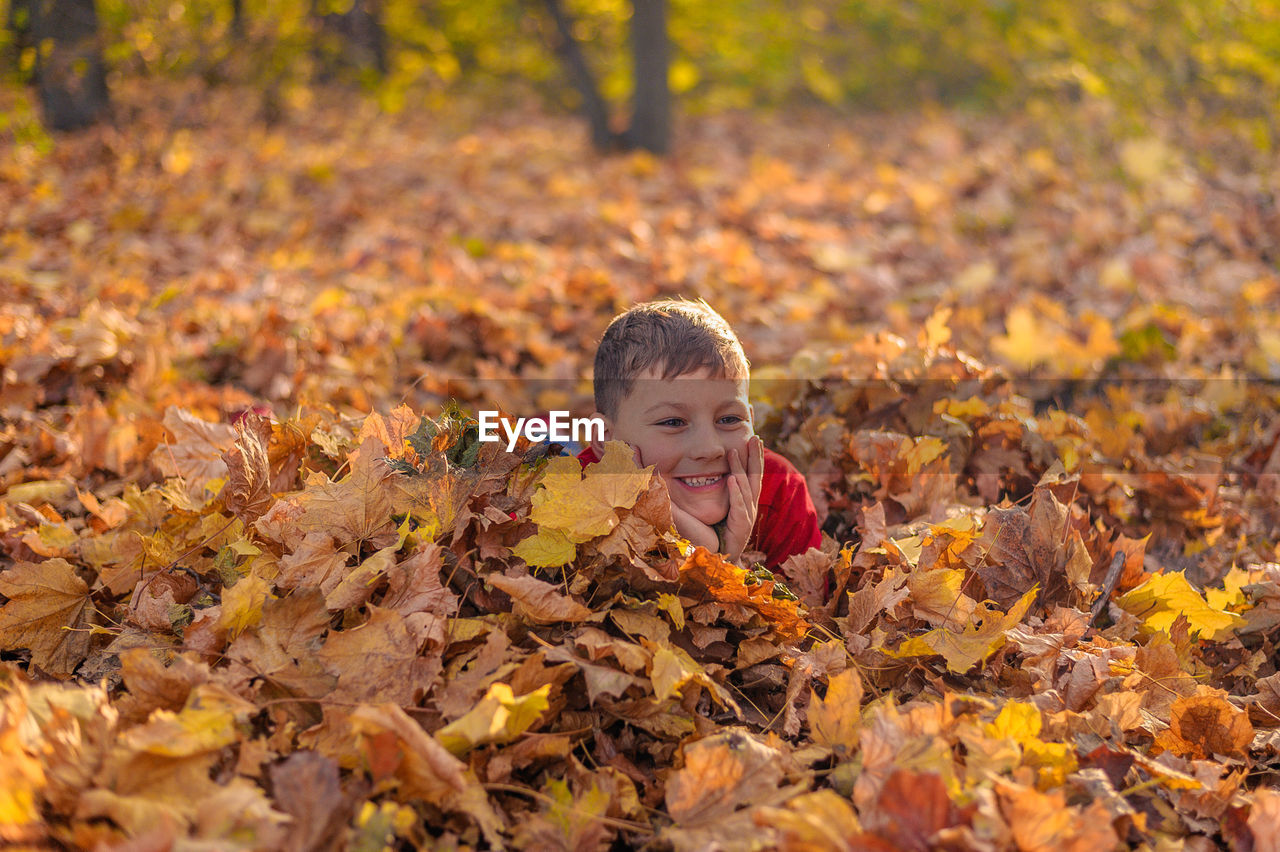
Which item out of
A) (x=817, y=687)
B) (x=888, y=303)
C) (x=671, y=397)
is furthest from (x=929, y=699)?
(x=888, y=303)

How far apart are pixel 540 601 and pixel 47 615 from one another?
1089 mm

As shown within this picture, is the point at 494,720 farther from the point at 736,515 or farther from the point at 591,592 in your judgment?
the point at 736,515

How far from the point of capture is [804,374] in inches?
134

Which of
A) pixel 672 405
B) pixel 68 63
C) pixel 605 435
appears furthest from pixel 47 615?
pixel 68 63

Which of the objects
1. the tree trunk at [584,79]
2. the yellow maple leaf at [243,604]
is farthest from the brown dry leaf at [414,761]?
the tree trunk at [584,79]

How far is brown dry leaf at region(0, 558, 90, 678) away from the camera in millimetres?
1958

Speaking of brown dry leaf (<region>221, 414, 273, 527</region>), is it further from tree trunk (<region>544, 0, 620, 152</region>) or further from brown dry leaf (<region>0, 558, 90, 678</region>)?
tree trunk (<region>544, 0, 620, 152</region>)

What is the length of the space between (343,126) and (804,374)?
7.40 metres

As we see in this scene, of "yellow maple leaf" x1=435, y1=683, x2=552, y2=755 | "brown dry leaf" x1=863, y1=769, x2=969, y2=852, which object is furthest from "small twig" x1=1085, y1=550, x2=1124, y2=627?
"yellow maple leaf" x1=435, y1=683, x2=552, y2=755

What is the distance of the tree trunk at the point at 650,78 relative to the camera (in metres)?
8.79

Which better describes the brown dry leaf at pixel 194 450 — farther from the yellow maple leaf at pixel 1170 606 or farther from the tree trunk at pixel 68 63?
the tree trunk at pixel 68 63

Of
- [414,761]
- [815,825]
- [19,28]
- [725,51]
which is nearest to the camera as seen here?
[815,825]

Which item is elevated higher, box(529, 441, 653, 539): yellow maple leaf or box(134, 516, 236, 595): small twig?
box(529, 441, 653, 539): yellow maple leaf

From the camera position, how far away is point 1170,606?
2.24 meters
